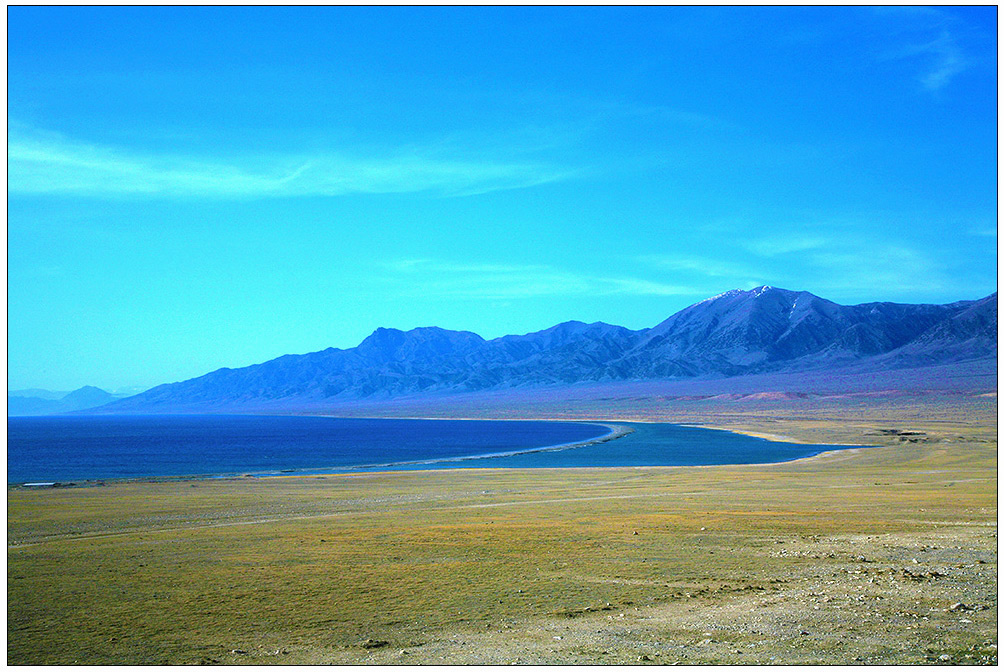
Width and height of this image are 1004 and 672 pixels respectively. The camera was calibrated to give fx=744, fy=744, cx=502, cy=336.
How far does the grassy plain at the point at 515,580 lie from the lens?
12.4 m

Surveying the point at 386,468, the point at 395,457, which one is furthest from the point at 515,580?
the point at 395,457

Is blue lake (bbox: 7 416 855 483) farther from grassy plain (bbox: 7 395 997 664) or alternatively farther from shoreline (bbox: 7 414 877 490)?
grassy plain (bbox: 7 395 997 664)

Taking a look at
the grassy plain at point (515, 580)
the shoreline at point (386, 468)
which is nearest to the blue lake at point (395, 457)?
the shoreline at point (386, 468)

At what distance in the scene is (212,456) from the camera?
91.6 metres

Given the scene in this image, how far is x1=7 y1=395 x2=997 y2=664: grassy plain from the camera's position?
40.7ft

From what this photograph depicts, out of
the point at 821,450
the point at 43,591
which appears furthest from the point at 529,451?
the point at 43,591

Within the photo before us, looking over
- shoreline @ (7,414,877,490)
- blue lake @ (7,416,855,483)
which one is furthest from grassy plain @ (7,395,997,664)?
blue lake @ (7,416,855,483)

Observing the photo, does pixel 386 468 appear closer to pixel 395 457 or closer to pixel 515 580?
pixel 395 457

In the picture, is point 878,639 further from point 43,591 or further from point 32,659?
point 43,591

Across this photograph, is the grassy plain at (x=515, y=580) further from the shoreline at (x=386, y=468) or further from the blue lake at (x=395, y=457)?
the blue lake at (x=395, y=457)

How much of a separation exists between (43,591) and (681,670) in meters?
13.8

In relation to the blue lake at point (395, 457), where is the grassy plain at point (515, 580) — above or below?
above

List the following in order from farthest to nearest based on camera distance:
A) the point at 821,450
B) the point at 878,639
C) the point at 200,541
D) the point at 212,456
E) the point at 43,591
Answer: the point at 212,456 → the point at 821,450 → the point at 200,541 → the point at 43,591 → the point at 878,639

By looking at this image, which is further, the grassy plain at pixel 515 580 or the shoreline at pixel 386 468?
the shoreline at pixel 386 468
